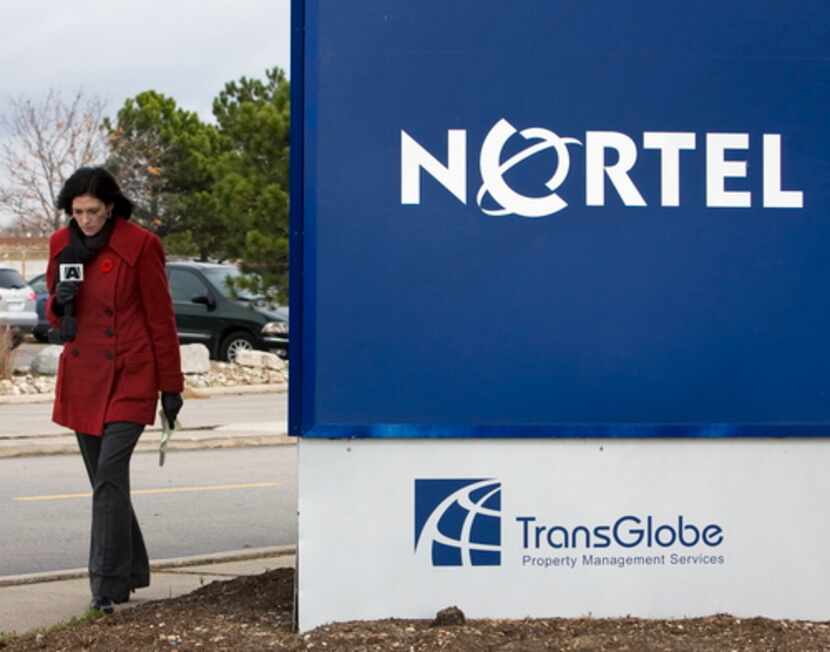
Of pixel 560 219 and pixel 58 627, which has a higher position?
pixel 560 219

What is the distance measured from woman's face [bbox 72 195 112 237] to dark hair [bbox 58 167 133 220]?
3cm

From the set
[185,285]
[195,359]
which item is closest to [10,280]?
[185,285]

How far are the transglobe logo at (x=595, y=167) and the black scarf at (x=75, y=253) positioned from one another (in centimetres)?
180

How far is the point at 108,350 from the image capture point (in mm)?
7082

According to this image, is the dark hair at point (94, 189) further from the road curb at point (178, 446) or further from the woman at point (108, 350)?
the road curb at point (178, 446)

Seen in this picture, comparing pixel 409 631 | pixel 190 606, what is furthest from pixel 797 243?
pixel 190 606

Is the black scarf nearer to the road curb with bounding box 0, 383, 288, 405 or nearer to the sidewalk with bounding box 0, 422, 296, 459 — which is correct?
the sidewalk with bounding box 0, 422, 296, 459

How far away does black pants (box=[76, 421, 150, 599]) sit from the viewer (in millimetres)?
7012

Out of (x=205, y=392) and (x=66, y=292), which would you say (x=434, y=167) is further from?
(x=205, y=392)

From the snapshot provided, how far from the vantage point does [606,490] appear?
19.8ft

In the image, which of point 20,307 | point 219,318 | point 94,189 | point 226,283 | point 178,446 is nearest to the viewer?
point 94,189

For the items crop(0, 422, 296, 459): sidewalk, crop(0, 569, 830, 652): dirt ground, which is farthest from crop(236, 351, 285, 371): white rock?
crop(0, 569, 830, 652): dirt ground

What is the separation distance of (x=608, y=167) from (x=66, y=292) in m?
2.44

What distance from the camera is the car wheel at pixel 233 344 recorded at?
27075 mm
